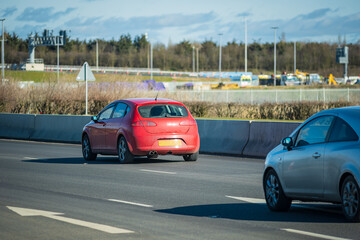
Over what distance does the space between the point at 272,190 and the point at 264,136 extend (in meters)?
9.68

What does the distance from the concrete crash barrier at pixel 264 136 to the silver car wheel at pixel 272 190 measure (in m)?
8.60

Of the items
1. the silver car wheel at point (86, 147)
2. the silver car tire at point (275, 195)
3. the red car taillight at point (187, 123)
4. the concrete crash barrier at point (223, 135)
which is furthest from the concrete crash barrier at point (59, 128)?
the silver car tire at point (275, 195)

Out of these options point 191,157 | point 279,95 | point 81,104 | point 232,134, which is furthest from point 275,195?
point 279,95

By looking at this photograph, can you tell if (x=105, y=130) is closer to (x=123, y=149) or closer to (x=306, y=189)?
(x=123, y=149)

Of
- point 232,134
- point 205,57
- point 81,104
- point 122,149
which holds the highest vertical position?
point 205,57

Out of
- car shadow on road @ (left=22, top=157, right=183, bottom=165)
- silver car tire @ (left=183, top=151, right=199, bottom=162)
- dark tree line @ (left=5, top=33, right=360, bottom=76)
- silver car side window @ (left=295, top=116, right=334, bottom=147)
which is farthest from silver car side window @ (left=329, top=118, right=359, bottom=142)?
dark tree line @ (left=5, top=33, right=360, bottom=76)

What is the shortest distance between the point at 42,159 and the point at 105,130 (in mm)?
2232

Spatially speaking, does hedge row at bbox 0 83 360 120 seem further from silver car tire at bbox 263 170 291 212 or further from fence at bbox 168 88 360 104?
silver car tire at bbox 263 170 291 212

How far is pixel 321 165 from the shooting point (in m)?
8.23

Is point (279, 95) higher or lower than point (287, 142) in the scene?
higher

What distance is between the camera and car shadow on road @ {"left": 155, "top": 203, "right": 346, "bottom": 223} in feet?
27.9

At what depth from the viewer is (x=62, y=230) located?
304 inches

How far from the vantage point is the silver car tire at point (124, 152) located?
16484 mm

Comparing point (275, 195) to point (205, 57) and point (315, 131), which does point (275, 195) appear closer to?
point (315, 131)
